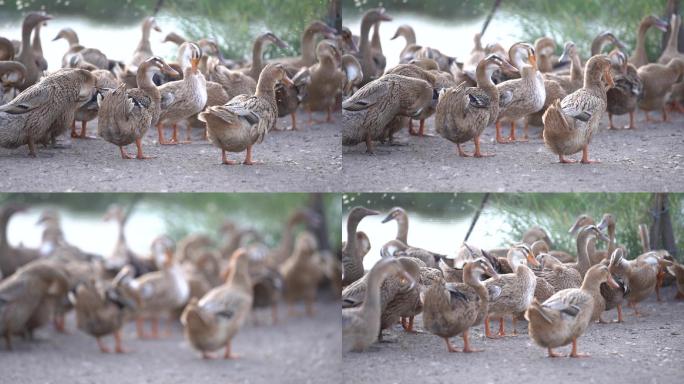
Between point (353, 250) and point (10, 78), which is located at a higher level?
point (10, 78)

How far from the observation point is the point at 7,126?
20.3 ft

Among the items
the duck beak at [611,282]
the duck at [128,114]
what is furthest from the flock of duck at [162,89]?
the duck beak at [611,282]

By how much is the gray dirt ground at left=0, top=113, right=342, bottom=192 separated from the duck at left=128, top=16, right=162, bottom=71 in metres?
0.47

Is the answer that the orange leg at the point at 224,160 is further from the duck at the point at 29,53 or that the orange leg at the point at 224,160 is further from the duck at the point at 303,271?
the duck at the point at 303,271

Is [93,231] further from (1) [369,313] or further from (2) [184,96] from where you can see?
(1) [369,313]

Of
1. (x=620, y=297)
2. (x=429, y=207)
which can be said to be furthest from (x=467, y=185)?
(x=620, y=297)

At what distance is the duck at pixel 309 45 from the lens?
6730 millimetres

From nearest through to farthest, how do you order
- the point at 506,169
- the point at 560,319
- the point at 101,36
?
the point at 560,319 < the point at 506,169 < the point at 101,36

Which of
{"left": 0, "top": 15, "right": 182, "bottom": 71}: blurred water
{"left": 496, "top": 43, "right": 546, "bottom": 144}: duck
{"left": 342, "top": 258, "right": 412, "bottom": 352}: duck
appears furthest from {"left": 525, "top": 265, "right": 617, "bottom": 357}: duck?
{"left": 0, "top": 15, "right": 182, "bottom": 71}: blurred water

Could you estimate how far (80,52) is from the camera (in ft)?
22.7

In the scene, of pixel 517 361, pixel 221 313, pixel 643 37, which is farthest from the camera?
pixel 643 37

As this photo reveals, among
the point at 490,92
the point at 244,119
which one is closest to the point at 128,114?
the point at 244,119

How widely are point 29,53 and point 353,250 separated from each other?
2.24 m

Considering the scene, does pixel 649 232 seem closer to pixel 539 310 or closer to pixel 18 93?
pixel 539 310
